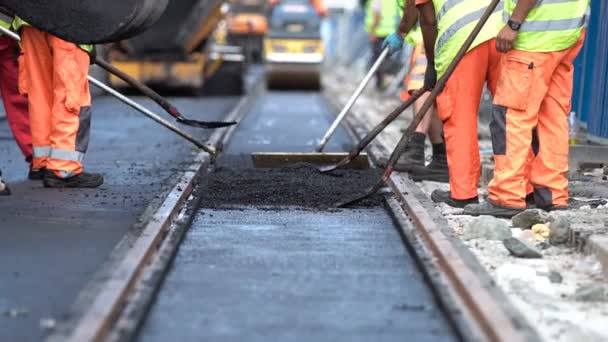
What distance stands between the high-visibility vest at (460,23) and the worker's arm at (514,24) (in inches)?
14.4

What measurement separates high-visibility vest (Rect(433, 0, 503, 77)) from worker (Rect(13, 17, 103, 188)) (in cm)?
249

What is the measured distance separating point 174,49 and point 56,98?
10.8m

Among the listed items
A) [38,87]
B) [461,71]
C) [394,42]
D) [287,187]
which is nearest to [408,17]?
[394,42]

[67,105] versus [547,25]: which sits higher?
[547,25]

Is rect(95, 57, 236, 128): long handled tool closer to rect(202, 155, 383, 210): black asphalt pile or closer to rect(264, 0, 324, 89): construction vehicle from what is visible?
rect(202, 155, 383, 210): black asphalt pile

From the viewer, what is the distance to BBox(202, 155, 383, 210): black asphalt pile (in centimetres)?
698

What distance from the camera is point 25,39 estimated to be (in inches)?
293

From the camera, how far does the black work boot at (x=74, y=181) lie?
24.3ft

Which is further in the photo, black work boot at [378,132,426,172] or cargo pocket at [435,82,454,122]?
black work boot at [378,132,426,172]

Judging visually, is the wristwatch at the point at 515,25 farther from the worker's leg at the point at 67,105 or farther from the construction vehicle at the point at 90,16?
the worker's leg at the point at 67,105

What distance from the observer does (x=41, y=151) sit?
7.50 meters

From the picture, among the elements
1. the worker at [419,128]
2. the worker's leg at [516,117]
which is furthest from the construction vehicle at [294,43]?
the worker's leg at [516,117]

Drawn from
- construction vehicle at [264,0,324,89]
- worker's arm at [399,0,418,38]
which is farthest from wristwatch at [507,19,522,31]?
construction vehicle at [264,0,324,89]

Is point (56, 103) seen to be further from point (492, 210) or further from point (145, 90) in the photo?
point (492, 210)
